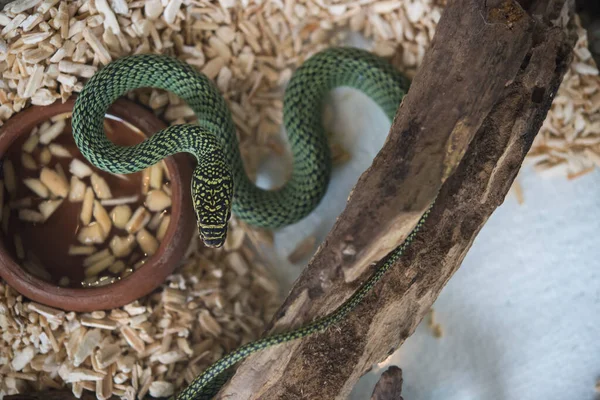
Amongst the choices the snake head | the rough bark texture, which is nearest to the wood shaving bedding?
the snake head

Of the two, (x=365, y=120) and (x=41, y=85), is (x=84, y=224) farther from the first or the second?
(x=365, y=120)

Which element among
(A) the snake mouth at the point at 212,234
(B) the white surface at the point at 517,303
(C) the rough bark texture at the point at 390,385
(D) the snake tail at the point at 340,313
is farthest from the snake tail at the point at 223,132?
(C) the rough bark texture at the point at 390,385

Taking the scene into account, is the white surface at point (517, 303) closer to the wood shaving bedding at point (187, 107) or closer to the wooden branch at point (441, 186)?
the wood shaving bedding at point (187, 107)

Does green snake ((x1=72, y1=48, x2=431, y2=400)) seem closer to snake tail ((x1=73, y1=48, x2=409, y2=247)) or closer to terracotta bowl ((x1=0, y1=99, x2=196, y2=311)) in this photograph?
snake tail ((x1=73, y1=48, x2=409, y2=247))

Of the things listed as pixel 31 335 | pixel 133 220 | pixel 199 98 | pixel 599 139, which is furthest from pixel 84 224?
pixel 599 139

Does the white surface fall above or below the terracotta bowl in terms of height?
below
